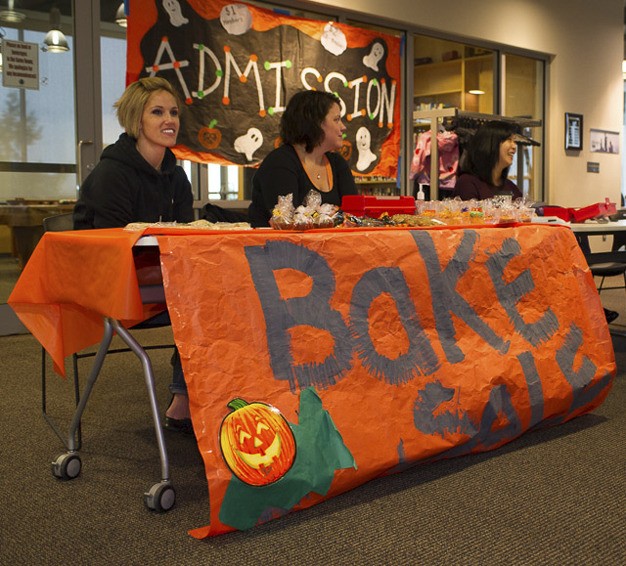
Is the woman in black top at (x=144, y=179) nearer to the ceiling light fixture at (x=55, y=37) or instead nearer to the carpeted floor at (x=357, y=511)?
the carpeted floor at (x=357, y=511)

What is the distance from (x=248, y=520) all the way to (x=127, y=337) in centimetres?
51

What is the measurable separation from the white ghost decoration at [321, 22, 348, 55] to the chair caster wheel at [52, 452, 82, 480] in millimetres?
4144

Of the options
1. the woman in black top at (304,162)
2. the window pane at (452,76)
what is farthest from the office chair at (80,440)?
the window pane at (452,76)

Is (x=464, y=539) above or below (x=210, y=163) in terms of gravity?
below

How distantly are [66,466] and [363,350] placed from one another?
0.84 m

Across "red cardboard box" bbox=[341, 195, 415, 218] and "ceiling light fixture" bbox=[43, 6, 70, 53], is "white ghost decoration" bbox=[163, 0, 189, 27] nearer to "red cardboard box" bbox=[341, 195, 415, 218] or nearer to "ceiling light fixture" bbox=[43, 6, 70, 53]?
"ceiling light fixture" bbox=[43, 6, 70, 53]

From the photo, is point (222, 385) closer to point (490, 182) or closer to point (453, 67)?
point (490, 182)

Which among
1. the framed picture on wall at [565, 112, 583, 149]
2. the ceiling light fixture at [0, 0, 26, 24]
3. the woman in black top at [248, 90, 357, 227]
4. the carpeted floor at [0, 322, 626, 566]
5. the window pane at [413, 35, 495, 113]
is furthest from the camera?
the framed picture on wall at [565, 112, 583, 149]

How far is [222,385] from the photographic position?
5.35 ft

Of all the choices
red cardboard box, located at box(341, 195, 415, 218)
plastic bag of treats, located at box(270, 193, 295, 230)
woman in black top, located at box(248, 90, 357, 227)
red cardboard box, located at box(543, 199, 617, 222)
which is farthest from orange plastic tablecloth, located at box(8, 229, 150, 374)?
red cardboard box, located at box(543, 199, 617, 222)

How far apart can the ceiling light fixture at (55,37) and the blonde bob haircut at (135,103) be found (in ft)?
6.48

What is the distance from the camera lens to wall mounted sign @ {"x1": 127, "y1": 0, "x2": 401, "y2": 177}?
15.0 ft

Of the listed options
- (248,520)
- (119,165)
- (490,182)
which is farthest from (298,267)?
(490,182)

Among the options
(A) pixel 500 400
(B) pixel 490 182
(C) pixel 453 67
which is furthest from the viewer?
(C) pixel 453 67
